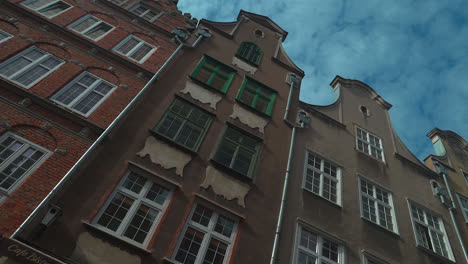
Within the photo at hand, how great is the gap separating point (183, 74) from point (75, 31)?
5.19m

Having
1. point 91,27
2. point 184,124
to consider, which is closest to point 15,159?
point 184,124

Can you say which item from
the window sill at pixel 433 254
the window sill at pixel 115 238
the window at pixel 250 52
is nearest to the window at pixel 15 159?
the window sill at pixel 115 238

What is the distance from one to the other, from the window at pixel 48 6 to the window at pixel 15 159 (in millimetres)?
7761

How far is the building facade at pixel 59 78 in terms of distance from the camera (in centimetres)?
920

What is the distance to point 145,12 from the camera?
61.5ft

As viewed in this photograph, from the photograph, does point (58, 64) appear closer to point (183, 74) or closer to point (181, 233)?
point (183, 74)

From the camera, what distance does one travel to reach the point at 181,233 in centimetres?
955

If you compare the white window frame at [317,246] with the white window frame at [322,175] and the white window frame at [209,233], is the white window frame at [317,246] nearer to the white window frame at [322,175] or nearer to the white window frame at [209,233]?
the white window frame at [322,175]

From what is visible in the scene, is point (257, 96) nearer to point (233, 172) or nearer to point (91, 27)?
point (233, 172)

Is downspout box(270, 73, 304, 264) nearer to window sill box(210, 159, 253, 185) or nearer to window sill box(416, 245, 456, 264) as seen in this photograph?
window sill box(210, 159, 253, 185)

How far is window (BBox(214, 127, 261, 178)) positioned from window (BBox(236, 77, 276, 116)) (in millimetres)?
2026

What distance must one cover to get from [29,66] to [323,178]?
12.3m

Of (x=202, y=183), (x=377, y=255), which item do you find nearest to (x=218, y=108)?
(x=202, y=183)

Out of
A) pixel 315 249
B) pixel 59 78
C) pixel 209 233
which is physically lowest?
pixel 209 233
